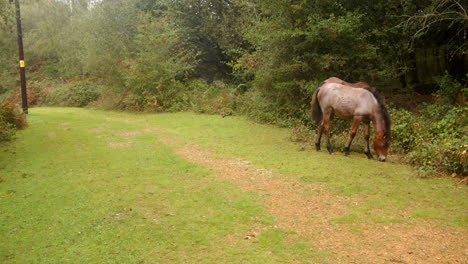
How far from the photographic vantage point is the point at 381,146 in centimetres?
777

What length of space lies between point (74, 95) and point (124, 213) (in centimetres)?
2214

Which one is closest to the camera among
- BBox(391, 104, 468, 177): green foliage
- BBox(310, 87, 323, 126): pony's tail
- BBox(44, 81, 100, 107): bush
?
BBox(391, 104, 468, 177): green foliage

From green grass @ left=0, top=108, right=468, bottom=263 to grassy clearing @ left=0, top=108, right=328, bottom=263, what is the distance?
2 centimetres

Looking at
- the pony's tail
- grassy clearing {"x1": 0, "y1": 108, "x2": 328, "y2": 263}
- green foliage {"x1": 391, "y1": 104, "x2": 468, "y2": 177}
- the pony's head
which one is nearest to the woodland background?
green foliage {"x1": 391, "y1": 104, "x2": 468, "y2": 177}

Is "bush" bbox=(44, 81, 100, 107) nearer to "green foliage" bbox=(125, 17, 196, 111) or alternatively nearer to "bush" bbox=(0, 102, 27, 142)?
"green foliage" bbox=(125, 17, 196, 111)

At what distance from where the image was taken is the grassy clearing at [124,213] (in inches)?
149

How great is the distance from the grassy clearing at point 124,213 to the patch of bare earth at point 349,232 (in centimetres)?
27

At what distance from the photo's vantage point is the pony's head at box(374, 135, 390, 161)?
7773 millimetres

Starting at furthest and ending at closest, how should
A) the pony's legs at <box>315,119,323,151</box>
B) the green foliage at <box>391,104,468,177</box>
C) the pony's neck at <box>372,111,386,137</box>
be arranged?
the pony's legs at <box>315,119,323,151</box>
the pony's neck at <box>372,111,386,137</box>
the green foliage at <box>391,104,468,177</box>

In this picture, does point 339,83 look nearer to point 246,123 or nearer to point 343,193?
point 343,193

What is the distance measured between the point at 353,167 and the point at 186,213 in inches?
153

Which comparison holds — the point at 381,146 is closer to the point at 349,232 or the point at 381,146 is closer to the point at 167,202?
the point at 349,232

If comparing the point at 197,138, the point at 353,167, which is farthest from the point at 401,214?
the point at 197,138

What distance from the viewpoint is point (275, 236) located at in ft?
13.7
